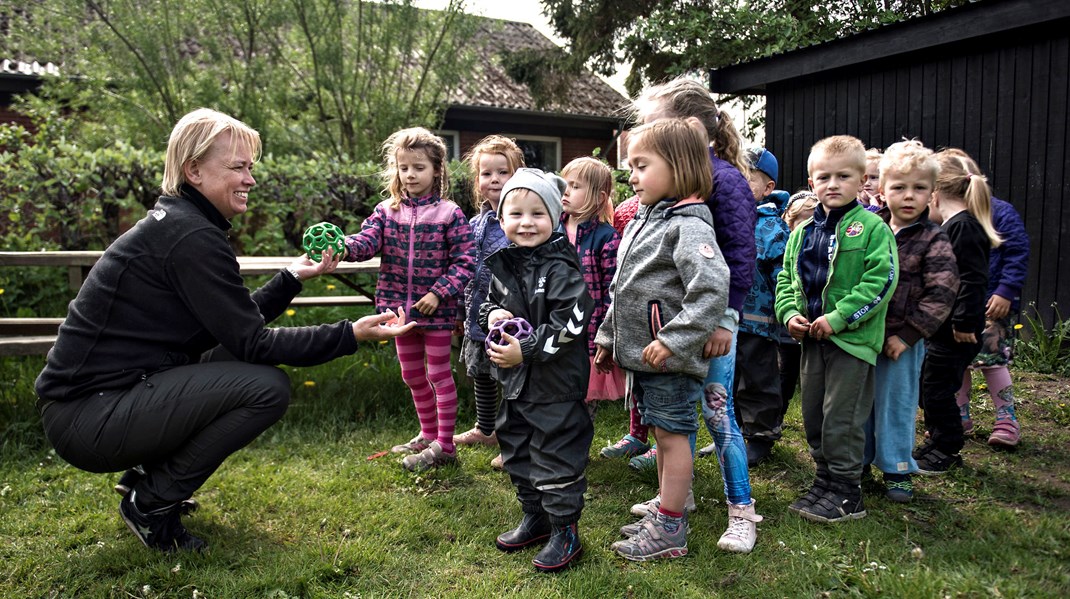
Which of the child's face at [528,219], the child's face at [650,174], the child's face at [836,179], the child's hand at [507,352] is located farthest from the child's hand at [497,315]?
the child's face at [836,179]

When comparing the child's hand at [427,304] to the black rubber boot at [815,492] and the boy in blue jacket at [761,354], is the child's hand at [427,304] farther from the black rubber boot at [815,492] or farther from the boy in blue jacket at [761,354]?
the black rubber boot at [815,492]

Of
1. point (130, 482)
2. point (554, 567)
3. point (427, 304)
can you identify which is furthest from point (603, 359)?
point (130, 482)

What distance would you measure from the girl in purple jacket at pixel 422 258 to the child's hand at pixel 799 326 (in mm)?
1669

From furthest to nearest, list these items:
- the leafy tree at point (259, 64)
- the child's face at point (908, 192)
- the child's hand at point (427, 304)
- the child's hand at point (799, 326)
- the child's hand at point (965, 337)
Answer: the leafy tree at point (259, 64)
the child's hand at point (427, 304)
the child's hand at point (965, 337)
the child's face at point (908, 192)
the child's hand at point (799, 326)

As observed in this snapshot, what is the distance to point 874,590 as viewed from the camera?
100.0 inches

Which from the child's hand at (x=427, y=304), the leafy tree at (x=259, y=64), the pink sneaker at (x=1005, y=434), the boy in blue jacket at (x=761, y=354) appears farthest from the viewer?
the leafy tree at (x=259, y=64)

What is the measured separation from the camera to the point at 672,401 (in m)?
2.88

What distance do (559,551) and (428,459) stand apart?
130cm

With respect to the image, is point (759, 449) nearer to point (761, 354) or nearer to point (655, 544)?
point (761, 354)

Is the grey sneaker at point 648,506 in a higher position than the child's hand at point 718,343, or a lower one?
lower

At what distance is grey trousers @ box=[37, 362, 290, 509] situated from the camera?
281 cm

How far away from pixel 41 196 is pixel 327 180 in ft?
7.56

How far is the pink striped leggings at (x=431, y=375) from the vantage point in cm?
403

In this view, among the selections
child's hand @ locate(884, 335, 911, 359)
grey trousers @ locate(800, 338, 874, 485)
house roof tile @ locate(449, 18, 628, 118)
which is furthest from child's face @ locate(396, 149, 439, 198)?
house roof tile @ locate(449, 18, 628, 118)
